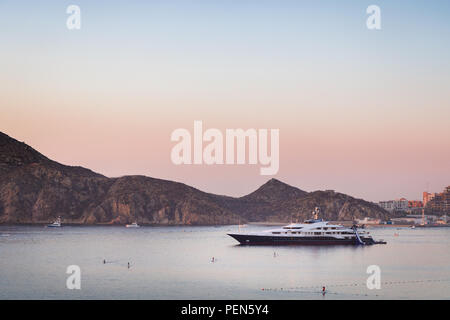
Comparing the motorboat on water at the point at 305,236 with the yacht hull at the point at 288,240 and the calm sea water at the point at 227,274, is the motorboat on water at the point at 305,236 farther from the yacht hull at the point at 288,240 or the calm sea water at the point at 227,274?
the calm sea water at the point at 227,274

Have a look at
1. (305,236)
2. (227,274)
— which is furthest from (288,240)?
(227,274)

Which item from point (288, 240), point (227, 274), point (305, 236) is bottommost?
point (227, 274)

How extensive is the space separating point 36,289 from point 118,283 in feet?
33.4

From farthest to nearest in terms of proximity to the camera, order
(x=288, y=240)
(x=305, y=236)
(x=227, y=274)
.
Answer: (x=305, y=236), (x=288, y=240), (x=227, y=274)

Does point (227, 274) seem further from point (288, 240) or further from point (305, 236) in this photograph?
point (305, 236)

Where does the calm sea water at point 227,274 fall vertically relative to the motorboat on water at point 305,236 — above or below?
below

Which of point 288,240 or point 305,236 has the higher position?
point 305,236

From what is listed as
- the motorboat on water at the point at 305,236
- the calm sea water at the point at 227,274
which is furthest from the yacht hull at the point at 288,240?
the calm sea water at the point at 227,274

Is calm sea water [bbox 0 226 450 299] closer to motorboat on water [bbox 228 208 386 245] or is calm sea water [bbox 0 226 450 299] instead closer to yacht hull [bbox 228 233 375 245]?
yacht hull [bbox 228 233 375 245]

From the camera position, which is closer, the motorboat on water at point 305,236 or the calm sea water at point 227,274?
the calm sea water at point 227,274

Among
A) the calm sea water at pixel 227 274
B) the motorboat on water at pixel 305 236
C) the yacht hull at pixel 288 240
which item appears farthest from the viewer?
the motorboat on water at pixel 305 236

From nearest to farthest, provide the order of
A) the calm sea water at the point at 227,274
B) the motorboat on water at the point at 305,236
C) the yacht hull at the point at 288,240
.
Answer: the calm sea water at the point at 227,274, the yacht hull at the point at 288,240, the motorboat on water at the point at 305,236

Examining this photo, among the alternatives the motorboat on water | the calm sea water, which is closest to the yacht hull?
the motorboat on water

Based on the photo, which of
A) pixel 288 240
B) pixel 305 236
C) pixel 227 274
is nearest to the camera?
pixel 227 274
